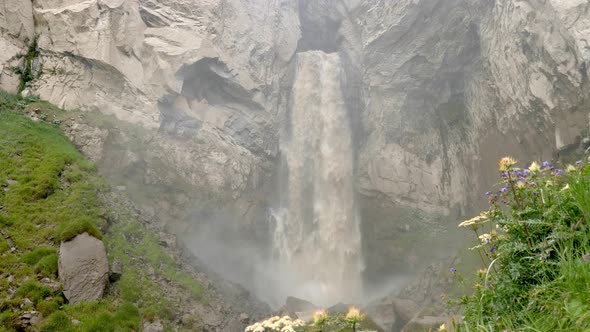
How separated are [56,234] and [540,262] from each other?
1327 centimetres

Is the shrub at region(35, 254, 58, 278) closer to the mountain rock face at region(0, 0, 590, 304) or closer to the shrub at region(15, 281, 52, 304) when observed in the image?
the shrub at region(15, 281, 52, 304)

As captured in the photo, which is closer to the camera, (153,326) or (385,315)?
(153,326)

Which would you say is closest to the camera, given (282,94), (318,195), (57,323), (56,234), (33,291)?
(57,323)

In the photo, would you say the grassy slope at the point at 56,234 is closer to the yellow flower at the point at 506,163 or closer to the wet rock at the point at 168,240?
the wet rock at the point at 168,240

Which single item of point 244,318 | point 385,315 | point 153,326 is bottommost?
point 385,315

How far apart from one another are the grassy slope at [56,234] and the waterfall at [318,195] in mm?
12304

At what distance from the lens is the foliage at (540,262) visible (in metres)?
2.85

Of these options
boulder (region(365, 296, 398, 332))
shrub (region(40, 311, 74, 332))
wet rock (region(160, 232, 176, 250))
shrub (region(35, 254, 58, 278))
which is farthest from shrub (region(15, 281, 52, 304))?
boulder (region(365, 296, 398, 332))

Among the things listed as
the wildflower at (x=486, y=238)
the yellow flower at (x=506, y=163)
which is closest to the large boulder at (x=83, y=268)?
the wildflower at (x=486, y=238)

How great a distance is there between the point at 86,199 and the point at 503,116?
22553 millimetres

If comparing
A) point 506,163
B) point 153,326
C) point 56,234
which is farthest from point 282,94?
point 506,163

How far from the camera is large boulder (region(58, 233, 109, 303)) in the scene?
9.92 meters

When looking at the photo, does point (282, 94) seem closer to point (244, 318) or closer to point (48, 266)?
point (244, 318)

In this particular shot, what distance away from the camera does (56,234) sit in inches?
461
